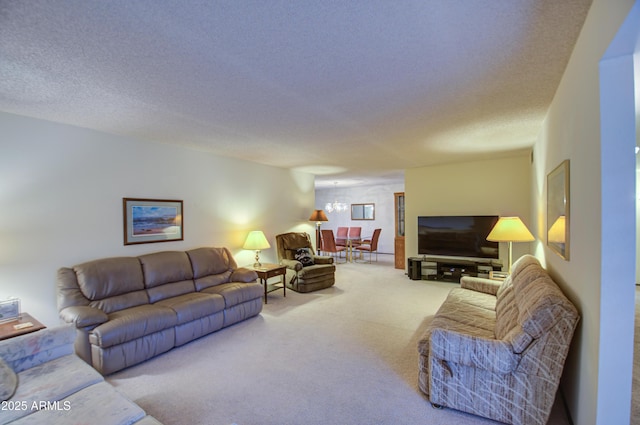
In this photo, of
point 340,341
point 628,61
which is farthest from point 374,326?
point 628,61

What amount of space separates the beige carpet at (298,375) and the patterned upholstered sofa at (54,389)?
0.58 meters

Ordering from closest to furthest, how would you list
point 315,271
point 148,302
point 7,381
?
point 7,381 → point 148,302 → point 315,271

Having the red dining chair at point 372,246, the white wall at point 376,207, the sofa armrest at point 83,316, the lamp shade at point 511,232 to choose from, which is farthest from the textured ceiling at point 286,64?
the white wall at point 376,207

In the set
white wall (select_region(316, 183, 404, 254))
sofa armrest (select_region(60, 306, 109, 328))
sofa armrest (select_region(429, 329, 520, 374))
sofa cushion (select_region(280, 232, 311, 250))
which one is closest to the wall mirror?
white wall (select_region(316, 183, 404, 254))

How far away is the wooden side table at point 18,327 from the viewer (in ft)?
7.43

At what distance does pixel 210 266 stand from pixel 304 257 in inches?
78.1

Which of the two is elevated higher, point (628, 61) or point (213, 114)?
point (213, 114)

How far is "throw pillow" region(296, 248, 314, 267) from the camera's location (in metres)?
5.64

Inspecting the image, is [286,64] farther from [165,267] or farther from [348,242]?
[348,242]

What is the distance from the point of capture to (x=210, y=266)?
4.16 meters

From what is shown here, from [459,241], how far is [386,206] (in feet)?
Result: 14.6

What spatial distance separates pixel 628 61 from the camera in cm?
134

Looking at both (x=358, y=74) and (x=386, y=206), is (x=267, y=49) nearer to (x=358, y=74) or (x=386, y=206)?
(x=358, y=74)

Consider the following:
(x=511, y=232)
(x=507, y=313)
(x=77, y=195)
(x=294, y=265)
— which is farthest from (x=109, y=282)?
(x=511, y=232)
